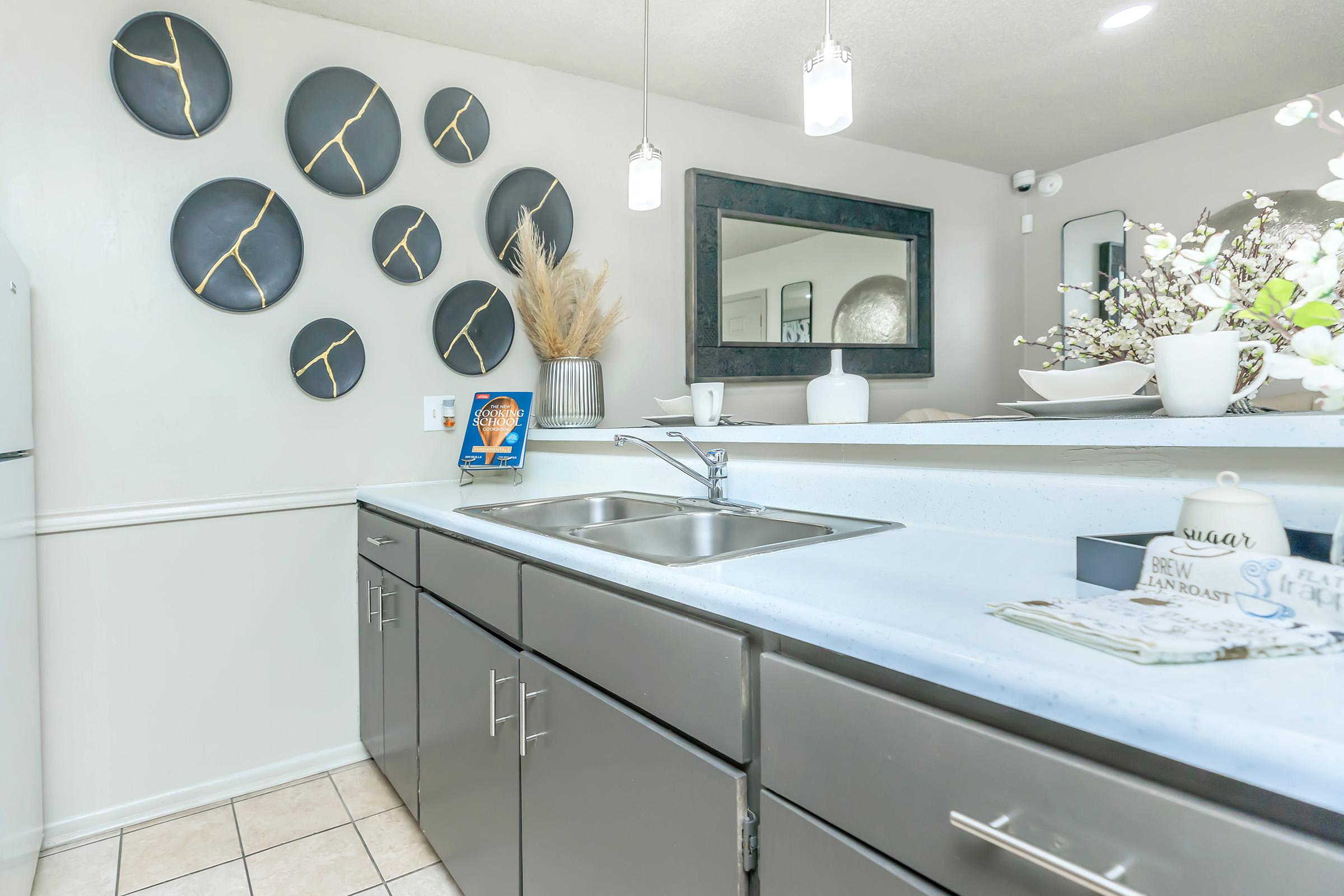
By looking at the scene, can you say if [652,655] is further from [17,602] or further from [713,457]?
[17,602]

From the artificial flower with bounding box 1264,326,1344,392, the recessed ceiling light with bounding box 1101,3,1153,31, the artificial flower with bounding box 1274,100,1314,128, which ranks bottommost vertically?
the artificial flower with bounding box 1264,326,1344,392

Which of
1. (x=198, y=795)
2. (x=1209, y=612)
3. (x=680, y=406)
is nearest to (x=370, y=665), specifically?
(x=198, y=795)

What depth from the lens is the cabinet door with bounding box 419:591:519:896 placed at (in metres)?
1.30

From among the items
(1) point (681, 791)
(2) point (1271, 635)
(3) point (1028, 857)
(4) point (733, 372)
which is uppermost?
(4) point (733, 372)

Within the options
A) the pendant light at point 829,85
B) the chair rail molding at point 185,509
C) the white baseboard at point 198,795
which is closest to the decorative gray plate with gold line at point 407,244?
the chair rail molding at point 185,509

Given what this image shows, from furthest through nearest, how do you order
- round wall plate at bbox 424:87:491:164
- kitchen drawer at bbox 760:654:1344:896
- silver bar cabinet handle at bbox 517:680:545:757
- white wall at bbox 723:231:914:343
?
white wall at bbox 723:231:914:343
round wall plate at bbox 424:87:491:164
silver bar cabinet handle at bbox 517:680:545:757
kitchen drawer at bbox 760:654:1344:896

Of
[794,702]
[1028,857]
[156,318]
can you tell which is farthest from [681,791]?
[156,318]

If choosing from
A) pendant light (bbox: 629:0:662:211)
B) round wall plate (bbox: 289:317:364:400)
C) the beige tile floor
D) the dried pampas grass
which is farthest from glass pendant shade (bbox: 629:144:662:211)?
the beige tile floor

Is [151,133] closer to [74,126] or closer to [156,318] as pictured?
[74,126]

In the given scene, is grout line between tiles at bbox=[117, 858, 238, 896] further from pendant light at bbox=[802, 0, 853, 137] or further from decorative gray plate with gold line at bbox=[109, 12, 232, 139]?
pendant light at bbox=[802, 0, 853, 137]

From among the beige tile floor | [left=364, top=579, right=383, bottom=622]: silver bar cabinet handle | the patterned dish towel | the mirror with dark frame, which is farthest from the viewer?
the mirror with dark frame

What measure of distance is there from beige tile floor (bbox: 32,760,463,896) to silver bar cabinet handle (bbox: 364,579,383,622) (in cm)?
51

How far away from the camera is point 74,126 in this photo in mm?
1877

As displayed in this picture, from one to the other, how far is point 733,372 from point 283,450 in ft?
5.58
